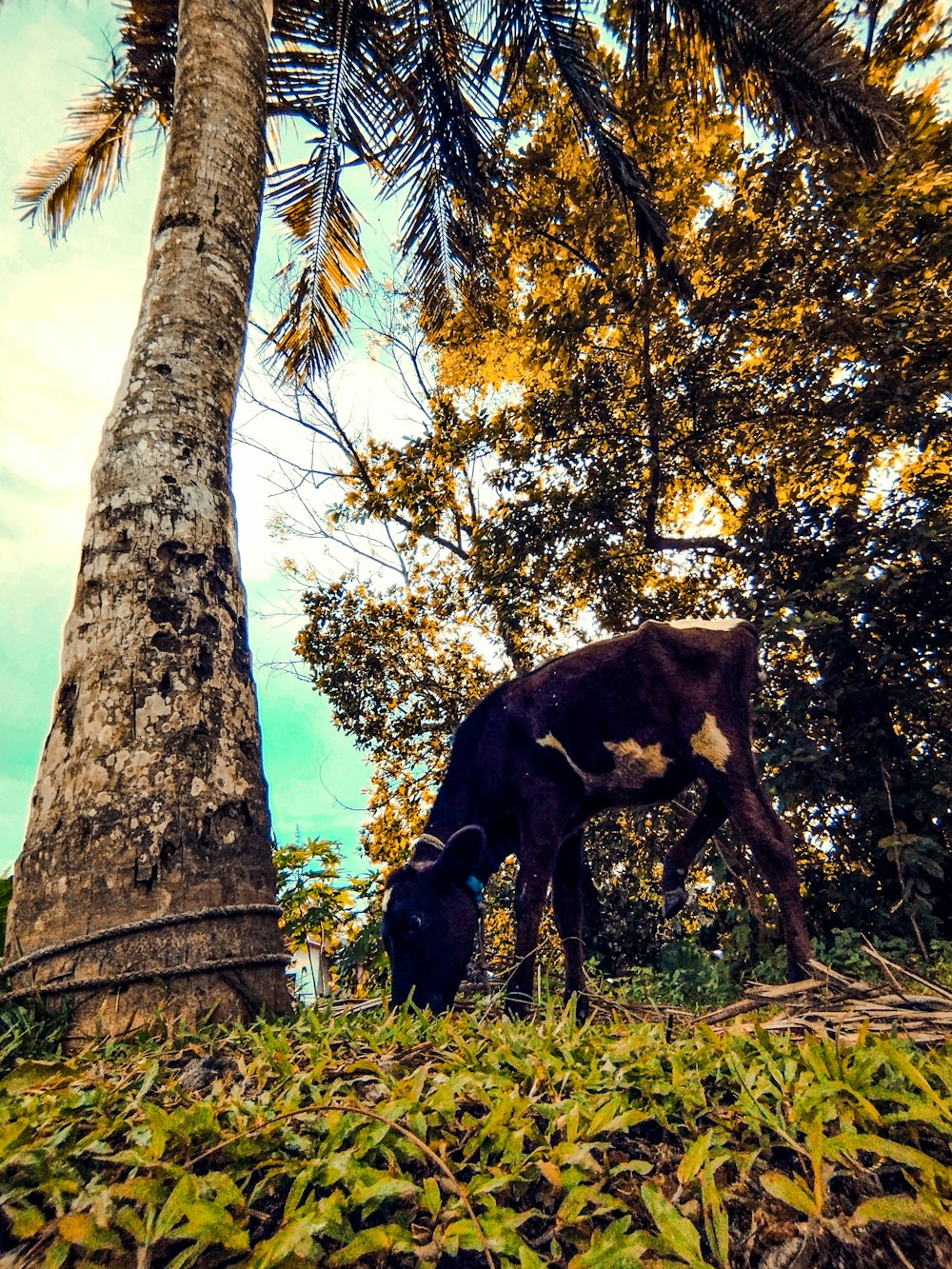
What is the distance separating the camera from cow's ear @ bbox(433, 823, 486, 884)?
3973mm

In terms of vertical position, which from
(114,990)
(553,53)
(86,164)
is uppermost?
(86,164)

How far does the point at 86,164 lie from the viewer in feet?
25.0

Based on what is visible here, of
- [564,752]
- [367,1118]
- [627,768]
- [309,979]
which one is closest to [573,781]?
[564,752]

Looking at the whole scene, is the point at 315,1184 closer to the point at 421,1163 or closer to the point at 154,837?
the point at 421,1163

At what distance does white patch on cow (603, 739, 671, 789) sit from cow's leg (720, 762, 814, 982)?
45cm

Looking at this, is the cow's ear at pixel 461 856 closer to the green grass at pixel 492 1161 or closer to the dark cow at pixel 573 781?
the dark cow at pixel 573 781

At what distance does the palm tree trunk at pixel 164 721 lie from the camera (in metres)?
2.15

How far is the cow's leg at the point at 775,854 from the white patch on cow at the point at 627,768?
0.46m

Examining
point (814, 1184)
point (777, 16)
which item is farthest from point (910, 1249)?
point (777, 16)

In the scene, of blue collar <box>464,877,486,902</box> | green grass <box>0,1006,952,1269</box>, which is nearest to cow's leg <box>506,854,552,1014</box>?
blue collar <box>464,877,486,902</box>

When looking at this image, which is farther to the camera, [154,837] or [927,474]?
[927,474]

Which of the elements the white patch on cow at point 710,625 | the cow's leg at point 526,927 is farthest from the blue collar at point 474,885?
the white patch on cow at point 710,625

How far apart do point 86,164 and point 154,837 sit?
28.3ft

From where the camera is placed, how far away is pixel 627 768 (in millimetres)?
4238
